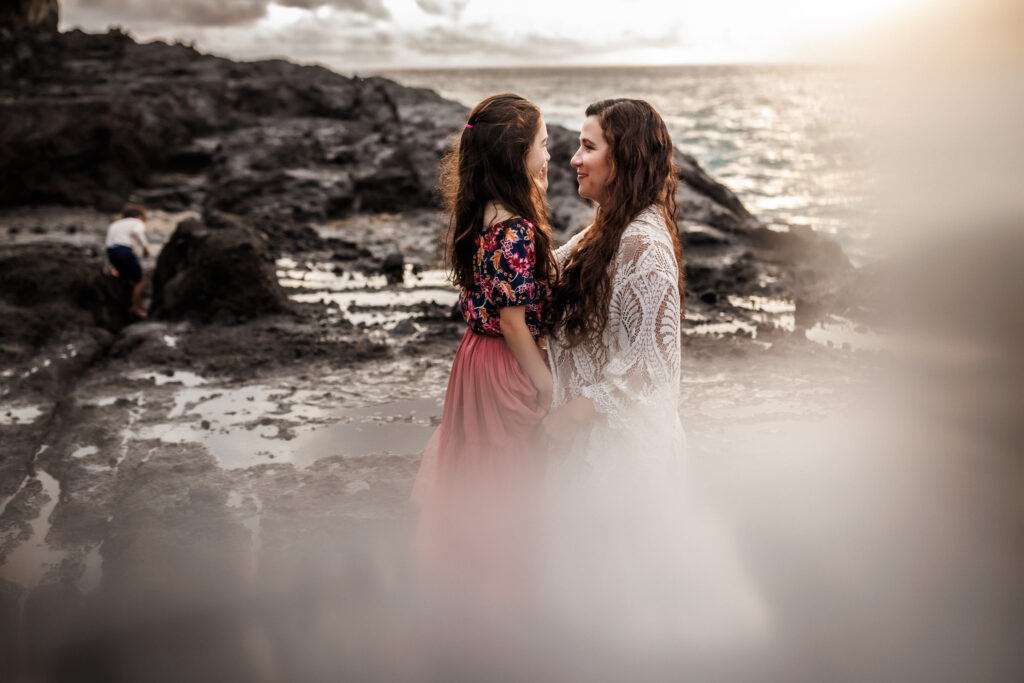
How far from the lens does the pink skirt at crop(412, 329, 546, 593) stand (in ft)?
9.12

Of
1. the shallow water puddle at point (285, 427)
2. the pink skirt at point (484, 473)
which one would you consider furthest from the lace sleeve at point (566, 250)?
the shallow water puddle at point (285, 427)

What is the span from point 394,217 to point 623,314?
1211 centimetres

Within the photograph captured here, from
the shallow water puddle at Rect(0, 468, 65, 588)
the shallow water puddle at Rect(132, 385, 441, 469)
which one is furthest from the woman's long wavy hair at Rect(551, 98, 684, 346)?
the shallow water puddle at Rect(0, 468, 65, 588)

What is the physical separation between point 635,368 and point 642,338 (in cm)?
10

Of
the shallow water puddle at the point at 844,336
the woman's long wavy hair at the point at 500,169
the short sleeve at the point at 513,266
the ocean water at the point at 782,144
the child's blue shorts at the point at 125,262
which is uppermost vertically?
the ocean water at the point at 782,144

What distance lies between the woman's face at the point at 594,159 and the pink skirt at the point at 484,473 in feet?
2.12

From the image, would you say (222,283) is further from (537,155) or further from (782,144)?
(782,144)

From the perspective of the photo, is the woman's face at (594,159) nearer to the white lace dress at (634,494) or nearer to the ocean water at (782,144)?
the white lace dress at (634,494)

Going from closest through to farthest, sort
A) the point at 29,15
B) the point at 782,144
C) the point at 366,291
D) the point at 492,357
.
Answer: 1. the point at 492,357
2. the point at 366,291
3. the point at 782,144
4. the point at 29,15

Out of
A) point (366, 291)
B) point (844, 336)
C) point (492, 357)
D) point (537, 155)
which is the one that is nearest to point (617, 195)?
point (537, 155)

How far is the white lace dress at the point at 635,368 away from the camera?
8.16 ft

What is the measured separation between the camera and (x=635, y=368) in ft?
8.30

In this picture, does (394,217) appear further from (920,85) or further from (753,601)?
(753,601)

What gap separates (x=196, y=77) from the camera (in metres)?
24.8
